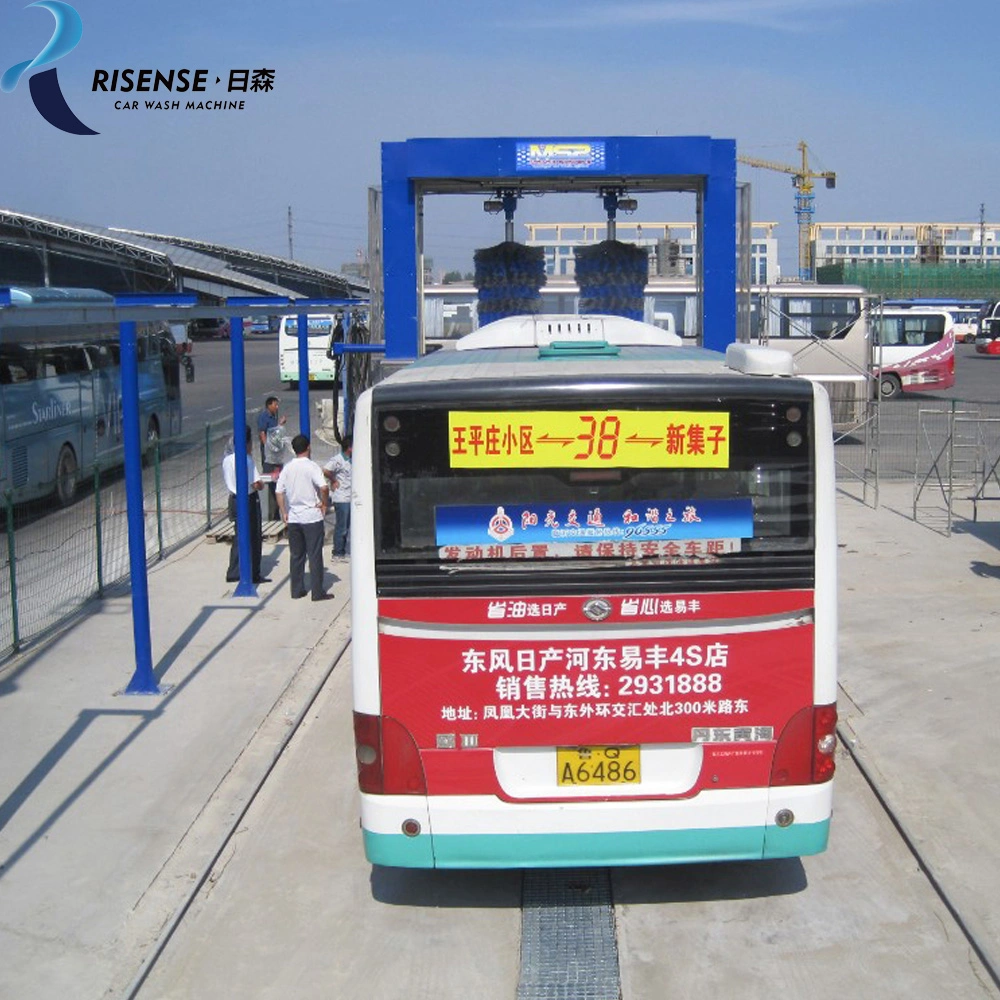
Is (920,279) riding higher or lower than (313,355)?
higher

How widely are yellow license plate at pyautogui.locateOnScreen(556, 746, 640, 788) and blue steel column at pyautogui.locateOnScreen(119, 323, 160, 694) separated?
181 inches

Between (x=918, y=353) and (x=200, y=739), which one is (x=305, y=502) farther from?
(x=918, y=353)

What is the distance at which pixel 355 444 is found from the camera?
5.69 m

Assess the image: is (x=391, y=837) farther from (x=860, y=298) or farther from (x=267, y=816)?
(x=860, y=298)

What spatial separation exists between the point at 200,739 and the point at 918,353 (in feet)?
110

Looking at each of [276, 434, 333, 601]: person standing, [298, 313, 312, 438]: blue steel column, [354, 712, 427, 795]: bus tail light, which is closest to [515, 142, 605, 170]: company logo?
[276, 434, 333, 601]: person standing

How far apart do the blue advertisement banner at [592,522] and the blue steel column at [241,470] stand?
7.20m

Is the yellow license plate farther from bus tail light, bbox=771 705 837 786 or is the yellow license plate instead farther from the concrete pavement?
the concrete pavement

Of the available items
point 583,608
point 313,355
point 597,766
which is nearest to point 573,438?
→ point 583,608

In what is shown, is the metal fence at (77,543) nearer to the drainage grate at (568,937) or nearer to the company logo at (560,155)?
the company logo at (560,155)

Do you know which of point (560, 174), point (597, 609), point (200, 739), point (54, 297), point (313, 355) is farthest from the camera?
point (313, 355)

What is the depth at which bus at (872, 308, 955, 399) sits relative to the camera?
38.2 meters

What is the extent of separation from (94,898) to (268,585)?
7.26 meters

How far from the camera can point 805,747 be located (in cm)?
591
